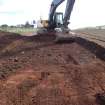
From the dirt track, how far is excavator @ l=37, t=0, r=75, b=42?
5690 millimetres

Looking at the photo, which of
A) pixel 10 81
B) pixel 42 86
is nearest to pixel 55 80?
pixel 42 86

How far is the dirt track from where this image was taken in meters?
11.6

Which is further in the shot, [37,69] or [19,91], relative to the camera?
[37,69]

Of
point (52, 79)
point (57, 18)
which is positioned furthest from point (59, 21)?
point (52, 79)

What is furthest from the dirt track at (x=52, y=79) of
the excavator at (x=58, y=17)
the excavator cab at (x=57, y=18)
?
the excavator cab at (x=57, y=18)

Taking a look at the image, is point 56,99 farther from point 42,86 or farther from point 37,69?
point 37,69

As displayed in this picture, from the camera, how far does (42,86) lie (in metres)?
12.7

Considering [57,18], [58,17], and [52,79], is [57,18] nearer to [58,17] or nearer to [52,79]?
[58,17]

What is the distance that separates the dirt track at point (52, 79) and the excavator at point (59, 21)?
5690 millimetres

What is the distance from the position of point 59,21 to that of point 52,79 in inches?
767

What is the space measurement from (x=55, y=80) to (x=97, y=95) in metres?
2.26

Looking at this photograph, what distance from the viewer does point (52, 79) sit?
538 inches

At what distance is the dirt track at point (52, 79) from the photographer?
11.6 metres

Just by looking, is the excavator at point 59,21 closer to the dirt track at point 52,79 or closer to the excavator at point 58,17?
the excavator at point 58,17
